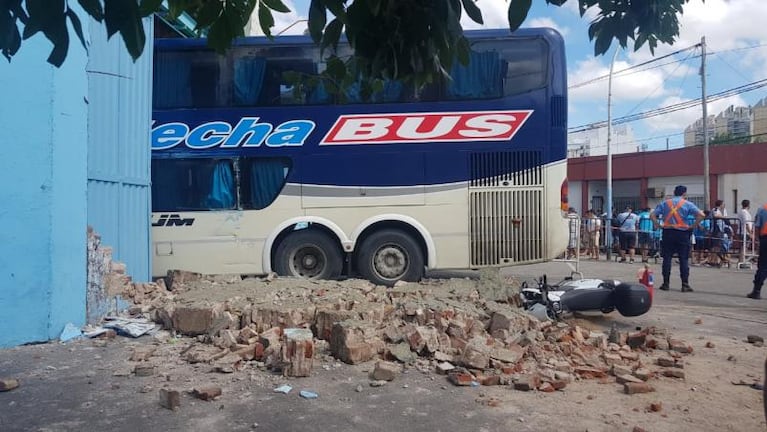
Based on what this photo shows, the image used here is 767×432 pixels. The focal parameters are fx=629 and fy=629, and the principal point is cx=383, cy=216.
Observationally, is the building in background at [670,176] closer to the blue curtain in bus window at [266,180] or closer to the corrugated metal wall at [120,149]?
the blue curtain in bus window at [266,180]

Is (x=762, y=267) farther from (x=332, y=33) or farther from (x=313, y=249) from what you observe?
(x=332, y=33)

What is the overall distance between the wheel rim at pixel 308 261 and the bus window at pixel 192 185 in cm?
125

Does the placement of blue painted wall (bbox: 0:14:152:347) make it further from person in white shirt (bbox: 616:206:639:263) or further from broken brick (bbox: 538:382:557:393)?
person in white shirt (bbox: 616:206:639:263)

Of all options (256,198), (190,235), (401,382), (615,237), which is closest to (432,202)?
(256,198)

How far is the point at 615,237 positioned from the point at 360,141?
12.8 meters

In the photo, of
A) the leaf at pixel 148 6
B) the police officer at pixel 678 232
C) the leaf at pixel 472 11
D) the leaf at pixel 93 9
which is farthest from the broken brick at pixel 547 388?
the police officer at pixel 678 232

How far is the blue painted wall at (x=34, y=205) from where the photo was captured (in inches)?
220

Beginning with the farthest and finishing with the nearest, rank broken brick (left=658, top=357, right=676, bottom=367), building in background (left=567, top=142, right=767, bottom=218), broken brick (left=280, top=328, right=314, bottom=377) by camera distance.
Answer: building in background (left=567, top=142, right=767, bottom=218) → broken brick (left=658, top=357, right=676, bottom=367) → broken brick (left=280, top=328, right=314, bottom=377)

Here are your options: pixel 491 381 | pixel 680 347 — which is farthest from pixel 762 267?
pixel 491 381

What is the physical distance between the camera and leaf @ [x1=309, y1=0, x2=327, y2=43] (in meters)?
2.92

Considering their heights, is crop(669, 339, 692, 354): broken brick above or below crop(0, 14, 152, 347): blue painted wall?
below

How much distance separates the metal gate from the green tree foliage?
598 cm

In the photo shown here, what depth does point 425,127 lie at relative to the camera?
9.66 meters

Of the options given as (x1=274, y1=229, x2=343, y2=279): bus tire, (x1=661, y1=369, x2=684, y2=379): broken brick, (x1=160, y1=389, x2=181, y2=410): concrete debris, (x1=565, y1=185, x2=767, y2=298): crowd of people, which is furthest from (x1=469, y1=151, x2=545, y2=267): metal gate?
(x1=160, y1=389, x2=181, y2=410): concrete debris
